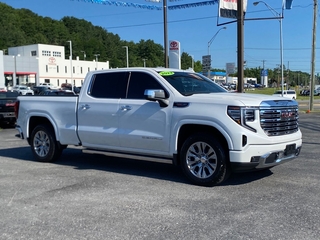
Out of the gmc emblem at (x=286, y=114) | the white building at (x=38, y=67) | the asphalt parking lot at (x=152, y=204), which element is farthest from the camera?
the white building at (x=38, y=67)

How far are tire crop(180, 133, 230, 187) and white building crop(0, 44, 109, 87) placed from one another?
7028cm

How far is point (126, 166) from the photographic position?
819 cm

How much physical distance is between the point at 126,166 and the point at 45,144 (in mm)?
1930

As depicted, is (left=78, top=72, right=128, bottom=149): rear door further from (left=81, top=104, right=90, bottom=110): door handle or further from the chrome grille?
the chrome grille

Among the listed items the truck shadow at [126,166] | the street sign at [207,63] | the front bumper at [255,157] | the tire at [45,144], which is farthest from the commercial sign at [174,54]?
the front bumper at [255,157]

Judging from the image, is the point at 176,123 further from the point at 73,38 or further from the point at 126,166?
the point at 73,38

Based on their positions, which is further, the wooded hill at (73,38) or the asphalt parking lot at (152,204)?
the wooded hill at (73,38)

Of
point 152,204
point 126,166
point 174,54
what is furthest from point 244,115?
point 174,54

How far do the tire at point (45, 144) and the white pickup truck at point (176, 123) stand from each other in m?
0.02

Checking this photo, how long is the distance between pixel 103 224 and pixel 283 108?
11.2 ft

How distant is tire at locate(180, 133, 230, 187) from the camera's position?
20.0ft

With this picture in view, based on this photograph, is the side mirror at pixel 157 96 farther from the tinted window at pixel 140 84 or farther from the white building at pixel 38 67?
the white building at pixel 38 67

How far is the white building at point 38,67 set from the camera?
77.8m

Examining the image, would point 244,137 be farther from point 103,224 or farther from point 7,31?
point 7,31
